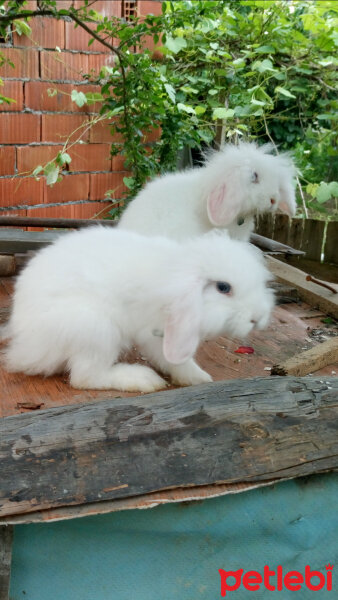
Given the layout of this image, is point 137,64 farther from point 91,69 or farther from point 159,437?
point 159,437

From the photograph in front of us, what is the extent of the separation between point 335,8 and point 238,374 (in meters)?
3.56

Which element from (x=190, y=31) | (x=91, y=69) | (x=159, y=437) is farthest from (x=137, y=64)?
(x=159, y=437)

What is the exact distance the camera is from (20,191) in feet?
13.2

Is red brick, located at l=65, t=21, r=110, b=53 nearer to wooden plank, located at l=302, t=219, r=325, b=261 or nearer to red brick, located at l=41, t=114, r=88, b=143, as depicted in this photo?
red brick, located at l=41, t=114, r=88, b=143

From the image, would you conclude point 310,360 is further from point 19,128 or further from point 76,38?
point 76,38

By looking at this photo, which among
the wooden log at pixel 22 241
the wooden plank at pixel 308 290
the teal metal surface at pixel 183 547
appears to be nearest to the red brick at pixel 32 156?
the wooden log at pixel 22 241

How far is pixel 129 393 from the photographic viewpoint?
1.73 m

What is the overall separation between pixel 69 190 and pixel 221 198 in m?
2.16

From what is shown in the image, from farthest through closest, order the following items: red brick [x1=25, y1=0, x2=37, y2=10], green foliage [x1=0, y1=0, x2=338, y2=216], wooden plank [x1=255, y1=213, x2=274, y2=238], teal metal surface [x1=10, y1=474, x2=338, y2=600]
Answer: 1. wooden plank [x1=255, y1=213, x2=274, y2=238]
2. green foliage [x1=0, y1=0, x2=338, y2=216]
3. red brick [x1=25, y1=0, x2=37, y2=10]
4. teal metal surface [x1=10, y1=474, x2=338, y2=600]

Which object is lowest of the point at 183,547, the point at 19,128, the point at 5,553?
the point at 183,547

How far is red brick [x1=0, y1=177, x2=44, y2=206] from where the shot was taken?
3.96m

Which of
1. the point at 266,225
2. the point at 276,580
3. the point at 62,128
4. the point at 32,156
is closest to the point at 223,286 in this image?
the point at 276,580

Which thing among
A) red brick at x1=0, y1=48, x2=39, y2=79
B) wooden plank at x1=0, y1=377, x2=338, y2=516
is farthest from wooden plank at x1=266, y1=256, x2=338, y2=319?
red brick at x1=0, y1=48, x2=39, y2=79

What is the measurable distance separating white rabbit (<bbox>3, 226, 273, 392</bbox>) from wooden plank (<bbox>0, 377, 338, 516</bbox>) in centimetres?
17
